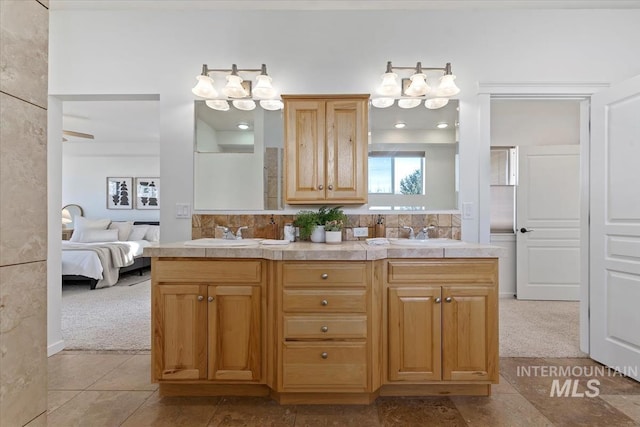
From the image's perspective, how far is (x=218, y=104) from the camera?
2637 mm

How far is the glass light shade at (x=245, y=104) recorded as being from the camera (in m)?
2.64

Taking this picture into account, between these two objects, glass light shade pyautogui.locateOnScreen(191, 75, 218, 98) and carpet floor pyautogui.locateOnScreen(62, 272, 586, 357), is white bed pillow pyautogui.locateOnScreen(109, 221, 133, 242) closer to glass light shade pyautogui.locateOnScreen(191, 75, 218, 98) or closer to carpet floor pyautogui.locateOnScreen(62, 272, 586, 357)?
carpet floor pyautogui.locateOnScreen(62, 272, 586, 357)

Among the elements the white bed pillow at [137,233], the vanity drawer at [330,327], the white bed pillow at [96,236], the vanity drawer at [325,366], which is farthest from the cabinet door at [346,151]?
the white bed pillow at [137,233]

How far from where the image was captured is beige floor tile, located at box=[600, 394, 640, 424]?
6.07 feet

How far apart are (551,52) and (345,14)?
63.5 inches

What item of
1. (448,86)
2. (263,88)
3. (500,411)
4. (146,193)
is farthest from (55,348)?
(146,193)

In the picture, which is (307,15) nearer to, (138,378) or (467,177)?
(467,177)

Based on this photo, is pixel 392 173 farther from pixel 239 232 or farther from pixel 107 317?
pixel 107 317

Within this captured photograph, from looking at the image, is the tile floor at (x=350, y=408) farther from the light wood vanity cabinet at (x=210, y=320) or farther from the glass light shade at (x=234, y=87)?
the glass light shade at (x=234, y=87)

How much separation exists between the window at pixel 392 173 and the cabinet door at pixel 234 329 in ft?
4.13

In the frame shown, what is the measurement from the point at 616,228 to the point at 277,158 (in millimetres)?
2454

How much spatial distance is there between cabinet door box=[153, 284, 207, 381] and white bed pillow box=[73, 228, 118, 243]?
4.79 metres

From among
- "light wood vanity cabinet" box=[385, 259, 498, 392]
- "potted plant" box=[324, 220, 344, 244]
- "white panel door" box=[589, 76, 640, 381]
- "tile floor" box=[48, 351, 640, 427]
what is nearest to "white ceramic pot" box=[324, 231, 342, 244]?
"potted plant" box=[324, 220, 344, 244]

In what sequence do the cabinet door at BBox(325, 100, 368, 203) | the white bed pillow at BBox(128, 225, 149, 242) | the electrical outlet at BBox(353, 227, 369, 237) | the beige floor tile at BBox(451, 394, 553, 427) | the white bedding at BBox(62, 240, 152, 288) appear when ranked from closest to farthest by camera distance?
the beige floor tile at BBox(451, 394, 553, 427) < the cabinet door at BBox(325, 100, 368, 203) < the electrical outlet at BBox(353, 227, 369, 237) < the white bedding at BBox(62, 240, 152, 288) < the white bed pillow at BBox(128, 225, 149, 242)
